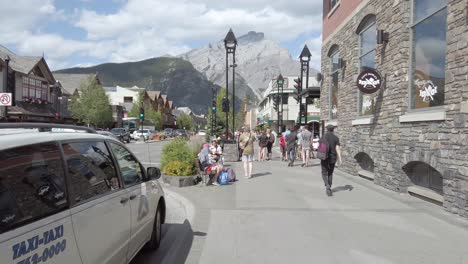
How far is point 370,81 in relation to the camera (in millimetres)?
11422

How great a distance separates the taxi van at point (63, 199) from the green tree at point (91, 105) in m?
54.3

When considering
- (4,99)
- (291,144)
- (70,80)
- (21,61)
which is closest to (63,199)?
(291,144)

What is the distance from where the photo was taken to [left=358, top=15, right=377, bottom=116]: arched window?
12516mm

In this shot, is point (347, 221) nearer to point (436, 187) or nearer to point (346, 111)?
point (436, 187)

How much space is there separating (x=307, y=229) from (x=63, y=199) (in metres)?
4.59

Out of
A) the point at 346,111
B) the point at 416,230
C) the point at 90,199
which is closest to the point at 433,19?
the point at 416,230

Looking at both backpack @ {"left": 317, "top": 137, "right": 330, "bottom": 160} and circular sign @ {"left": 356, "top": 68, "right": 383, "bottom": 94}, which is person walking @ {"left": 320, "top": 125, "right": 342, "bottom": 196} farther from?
circular sign @ {"left": 356, "top": 68, "right": 383, "bottom": 94}

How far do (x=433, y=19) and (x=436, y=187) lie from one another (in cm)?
360

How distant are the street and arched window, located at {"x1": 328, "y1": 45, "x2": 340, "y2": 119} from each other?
7099mm

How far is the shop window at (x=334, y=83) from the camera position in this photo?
17.3 m

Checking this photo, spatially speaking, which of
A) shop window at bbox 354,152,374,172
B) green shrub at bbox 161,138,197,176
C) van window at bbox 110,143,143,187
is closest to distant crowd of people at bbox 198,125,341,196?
green shrub at bbox 161,138,197,176

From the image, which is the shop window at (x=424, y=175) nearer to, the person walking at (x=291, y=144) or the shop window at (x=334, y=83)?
the shop window at (x=334, y=83)

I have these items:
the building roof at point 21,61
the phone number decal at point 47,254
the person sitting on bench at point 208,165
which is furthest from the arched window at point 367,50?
the building roof at point 21,61

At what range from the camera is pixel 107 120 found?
60.7 meters
